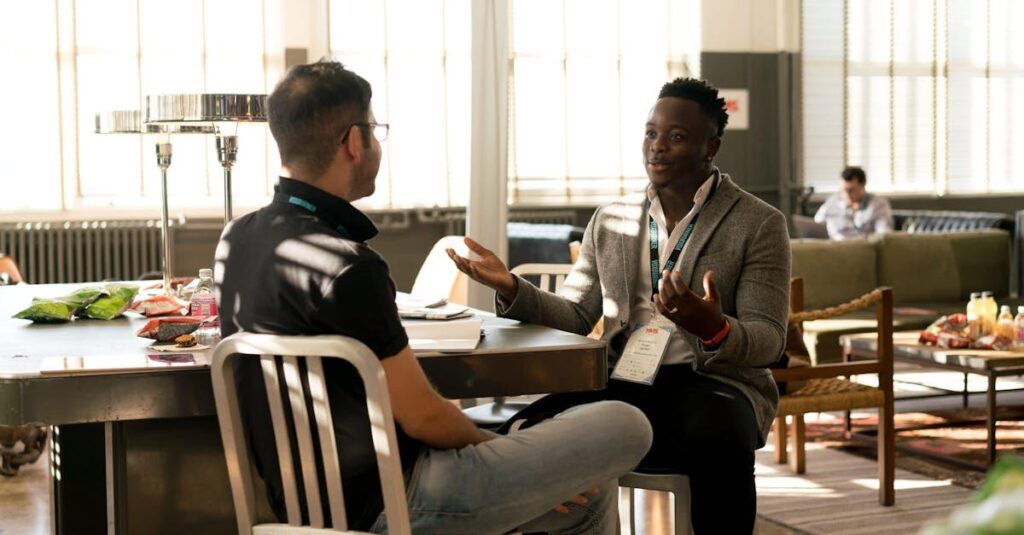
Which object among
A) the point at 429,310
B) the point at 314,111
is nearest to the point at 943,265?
the point at 429,310

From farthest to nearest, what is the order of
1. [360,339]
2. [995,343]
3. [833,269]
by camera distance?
1. [833,269]
2. [995,343]
3. [360,339]

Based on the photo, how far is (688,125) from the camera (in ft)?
9.82

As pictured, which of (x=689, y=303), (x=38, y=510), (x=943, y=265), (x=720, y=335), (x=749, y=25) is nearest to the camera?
(x=689, y=303)

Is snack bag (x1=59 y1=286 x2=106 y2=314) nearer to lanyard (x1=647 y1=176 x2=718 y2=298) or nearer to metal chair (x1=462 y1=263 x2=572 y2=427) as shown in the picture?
metal chair (x1=462 y1=263 x2=572 y2=427)

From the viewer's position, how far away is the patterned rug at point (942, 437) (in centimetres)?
500

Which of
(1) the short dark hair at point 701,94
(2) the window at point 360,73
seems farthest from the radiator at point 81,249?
(1) the short dark hair at point 701,94

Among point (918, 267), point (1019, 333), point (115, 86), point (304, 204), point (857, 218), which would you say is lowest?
point (1019, 333)

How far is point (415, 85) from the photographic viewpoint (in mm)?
10109

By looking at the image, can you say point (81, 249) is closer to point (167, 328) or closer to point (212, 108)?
point (212, 108)

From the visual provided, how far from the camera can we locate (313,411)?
6.48 ft

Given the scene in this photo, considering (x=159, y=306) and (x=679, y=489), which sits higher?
(x=159, y=306)

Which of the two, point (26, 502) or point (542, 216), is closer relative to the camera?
point (26, 502)

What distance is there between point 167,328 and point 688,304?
40.0 inches

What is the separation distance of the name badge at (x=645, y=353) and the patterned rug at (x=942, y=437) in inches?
90.6
